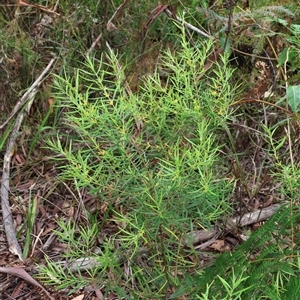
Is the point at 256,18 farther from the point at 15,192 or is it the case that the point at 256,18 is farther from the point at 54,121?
the point at 15,192

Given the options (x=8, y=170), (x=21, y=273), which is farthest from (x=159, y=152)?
(x=8, y=170)

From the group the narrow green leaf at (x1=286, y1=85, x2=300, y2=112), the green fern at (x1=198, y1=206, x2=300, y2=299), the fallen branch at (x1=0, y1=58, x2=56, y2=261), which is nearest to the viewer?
the green fern at (x1=198, y1=206, x2=300, y2=299)

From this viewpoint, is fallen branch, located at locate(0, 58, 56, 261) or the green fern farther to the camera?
fallen branch, located at locate(0, 58, 56, 261)

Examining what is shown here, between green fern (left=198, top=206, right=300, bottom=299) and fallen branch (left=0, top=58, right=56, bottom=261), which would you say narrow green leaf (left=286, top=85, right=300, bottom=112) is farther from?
fallen branch (left=0, top=58, right=56, bottom=261)

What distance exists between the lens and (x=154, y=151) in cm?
140

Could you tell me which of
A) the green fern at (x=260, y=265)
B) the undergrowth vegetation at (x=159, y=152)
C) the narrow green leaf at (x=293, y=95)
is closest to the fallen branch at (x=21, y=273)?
the undergrowth vegetation at (x=159, y=152)

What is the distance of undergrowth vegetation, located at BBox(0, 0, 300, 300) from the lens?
1289mm

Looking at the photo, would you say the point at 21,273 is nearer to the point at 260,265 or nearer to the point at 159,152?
the point at 159,152

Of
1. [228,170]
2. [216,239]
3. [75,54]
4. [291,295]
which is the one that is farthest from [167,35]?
[291,295]

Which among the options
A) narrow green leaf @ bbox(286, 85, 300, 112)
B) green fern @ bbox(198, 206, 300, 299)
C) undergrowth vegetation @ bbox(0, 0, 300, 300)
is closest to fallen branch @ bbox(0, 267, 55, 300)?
undergrowth vegetation @ bbox(0, 0, 300, 300)

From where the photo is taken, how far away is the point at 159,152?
1.39 meters

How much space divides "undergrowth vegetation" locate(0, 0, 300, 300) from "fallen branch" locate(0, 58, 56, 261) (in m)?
0.04

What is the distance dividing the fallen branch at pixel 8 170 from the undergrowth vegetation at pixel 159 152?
0.12ft

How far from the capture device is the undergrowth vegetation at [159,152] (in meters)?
1.29
